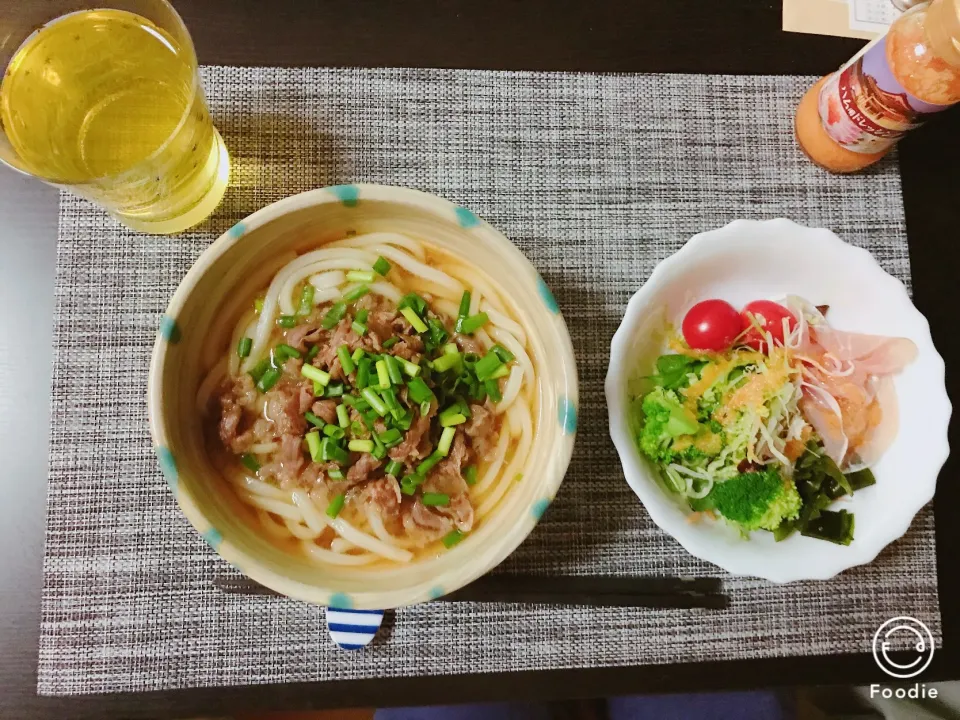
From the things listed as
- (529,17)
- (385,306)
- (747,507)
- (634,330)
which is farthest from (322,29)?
(747,507)

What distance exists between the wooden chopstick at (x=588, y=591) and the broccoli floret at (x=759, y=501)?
7.3 inches

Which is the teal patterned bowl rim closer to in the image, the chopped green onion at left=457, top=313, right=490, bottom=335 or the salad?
the chopped green onion at left=457, top=313, right=490, bottom=335

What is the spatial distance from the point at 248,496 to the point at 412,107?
2.83ft

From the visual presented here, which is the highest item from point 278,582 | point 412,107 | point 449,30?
point 449,30

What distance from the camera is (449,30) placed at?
1.46 m

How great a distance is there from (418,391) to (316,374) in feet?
0.61

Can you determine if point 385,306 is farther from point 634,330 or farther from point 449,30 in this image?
point 449,30

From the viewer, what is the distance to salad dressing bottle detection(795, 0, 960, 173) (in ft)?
3.89

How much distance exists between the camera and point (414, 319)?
122cm

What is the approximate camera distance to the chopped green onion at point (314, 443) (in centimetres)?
119

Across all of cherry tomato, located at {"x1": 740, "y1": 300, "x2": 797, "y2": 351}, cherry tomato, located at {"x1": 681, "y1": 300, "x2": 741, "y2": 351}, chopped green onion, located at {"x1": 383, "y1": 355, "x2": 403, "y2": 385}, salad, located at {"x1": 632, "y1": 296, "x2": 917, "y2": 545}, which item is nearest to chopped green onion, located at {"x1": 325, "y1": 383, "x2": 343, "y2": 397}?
chopped green onion, located at {"x1": 383, "y1": 355, "x2": 403, "y2": 385}

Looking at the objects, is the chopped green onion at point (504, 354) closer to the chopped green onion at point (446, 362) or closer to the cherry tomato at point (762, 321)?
the chopped green onion at point (446, 362)

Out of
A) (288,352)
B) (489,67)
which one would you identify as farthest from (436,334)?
(489,67)

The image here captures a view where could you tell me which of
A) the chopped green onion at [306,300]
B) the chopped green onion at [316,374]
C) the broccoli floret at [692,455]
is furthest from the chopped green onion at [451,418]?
the broccoli floret at [692,455]
